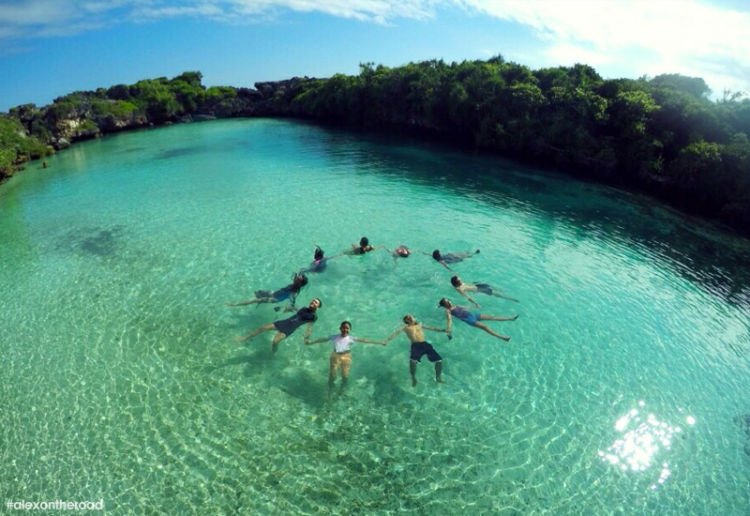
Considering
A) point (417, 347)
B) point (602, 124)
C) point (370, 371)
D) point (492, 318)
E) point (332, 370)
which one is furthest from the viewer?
point (602, 124)

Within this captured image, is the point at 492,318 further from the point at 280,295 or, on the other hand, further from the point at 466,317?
the point at 280,295

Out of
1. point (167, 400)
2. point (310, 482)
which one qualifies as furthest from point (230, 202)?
point (310, 482)

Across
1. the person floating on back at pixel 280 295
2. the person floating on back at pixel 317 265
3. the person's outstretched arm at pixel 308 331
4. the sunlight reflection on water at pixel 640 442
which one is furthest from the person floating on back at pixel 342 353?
the sunlight reflection on water at pixel 640 442

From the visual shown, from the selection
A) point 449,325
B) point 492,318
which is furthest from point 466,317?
point 492,318

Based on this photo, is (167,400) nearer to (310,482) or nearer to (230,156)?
(310,482)

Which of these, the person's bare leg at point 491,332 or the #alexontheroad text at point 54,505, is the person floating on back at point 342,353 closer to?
the person's bare leg at point 491,332

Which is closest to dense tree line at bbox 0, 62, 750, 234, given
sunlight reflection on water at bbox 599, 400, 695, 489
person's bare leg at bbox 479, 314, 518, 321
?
person's bare leg at bbox 479, 314, 518, 321

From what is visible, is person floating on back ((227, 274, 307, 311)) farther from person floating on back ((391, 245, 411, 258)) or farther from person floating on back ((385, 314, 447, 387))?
person floating on back ((391, 245, 411, 258))
